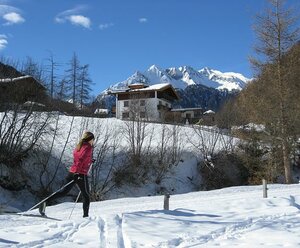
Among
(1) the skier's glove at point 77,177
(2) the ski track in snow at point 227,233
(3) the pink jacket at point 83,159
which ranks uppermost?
(3) the pink jacket at point 83,159

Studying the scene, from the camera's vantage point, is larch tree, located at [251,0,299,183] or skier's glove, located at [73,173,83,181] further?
larch tree, located at [251,0,299,183]

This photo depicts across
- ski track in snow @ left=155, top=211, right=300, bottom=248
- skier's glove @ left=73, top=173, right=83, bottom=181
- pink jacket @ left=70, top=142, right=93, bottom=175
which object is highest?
pink jacket @ left=70, top=142, right=93, bottom=175

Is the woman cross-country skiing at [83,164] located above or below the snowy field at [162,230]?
above

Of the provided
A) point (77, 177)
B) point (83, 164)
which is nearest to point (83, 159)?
point (83, 164)

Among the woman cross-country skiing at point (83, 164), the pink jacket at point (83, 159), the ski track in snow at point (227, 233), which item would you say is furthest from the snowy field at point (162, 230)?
the pink jacket at point (83, 159)

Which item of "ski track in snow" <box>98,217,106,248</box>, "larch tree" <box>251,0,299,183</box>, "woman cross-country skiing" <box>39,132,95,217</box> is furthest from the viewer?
"larch tree" <box>251,0,299,183</box>

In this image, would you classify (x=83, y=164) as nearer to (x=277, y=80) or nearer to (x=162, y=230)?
(x=162, y=230)

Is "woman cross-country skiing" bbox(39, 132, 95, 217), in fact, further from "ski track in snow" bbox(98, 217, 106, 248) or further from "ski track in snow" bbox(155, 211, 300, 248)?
"ski track in snow" bbox(155, 211, 300, 248)

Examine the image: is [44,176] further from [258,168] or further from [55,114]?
[258,168]

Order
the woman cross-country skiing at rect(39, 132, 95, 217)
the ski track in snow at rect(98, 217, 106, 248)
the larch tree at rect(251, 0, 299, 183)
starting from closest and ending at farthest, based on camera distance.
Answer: the ski track in snow at rect(98, 217, 106, 248), the woman cross-country skiing at rect(39, 132, 95, 217), the larch tree at rect(251, 0, 299, 183)

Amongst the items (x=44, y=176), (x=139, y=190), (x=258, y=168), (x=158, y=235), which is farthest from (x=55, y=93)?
(x=158, y=235)

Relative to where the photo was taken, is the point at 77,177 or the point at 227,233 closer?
the point at 227,233

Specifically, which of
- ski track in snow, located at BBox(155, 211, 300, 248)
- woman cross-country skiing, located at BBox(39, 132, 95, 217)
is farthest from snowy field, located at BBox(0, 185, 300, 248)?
woman cross-country skiing, located at BBox(39, 132, 95, 217)

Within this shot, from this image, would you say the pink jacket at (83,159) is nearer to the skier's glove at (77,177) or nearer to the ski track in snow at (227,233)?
the skier's glove at (77,177)
